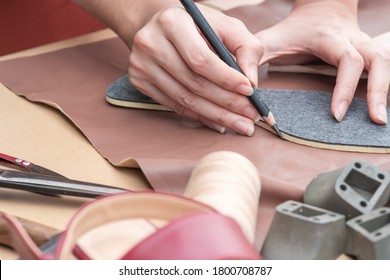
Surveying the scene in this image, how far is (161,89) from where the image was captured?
0.98 meters

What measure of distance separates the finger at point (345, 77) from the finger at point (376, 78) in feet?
0.05

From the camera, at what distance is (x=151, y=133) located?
95 cm

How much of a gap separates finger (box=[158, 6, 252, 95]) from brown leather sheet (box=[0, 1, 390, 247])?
8cm

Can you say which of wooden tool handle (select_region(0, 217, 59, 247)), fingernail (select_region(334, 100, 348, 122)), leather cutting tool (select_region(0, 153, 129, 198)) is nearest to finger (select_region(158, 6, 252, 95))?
fingernail (select_region(334, 100, 348, 122))

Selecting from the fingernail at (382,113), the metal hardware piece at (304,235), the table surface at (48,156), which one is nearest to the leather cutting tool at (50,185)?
the table surface at (48,156)

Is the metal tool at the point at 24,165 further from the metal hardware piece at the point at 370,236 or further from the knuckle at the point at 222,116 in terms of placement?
the metal hardware piece at the point at 370,236

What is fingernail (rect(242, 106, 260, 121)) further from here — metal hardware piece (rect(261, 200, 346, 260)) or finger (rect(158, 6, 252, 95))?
metal hardware piece (rect(261, 200, 346, 260))

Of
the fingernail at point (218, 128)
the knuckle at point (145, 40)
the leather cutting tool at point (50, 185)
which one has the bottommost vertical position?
the fingernail at point (218, 128)

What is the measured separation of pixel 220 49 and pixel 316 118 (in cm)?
17

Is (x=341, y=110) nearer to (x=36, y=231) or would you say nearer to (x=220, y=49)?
(x=220, y=49)

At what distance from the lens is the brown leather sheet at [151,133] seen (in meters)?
0.82

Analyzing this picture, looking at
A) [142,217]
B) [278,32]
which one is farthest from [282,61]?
[142,217]

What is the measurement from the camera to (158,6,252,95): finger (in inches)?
35.1
